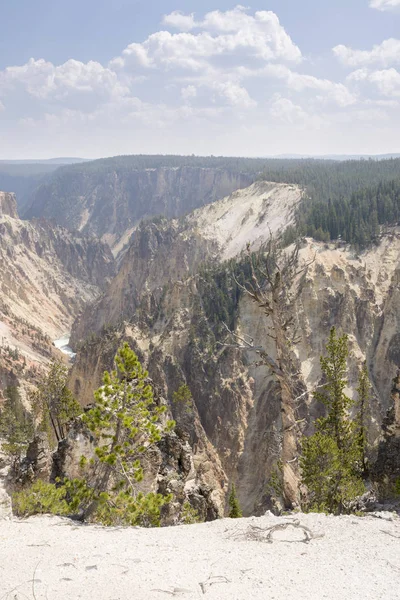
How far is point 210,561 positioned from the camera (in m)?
11.4

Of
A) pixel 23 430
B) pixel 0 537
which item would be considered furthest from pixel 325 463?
pixel 23 430

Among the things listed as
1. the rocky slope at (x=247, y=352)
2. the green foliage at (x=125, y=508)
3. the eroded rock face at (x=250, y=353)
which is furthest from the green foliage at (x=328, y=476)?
the eroded rock face at (x=250, y=353)

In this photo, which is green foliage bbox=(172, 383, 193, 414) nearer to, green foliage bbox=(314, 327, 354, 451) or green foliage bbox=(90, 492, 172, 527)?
green foliage bbox=(314, 327, 354, 451)

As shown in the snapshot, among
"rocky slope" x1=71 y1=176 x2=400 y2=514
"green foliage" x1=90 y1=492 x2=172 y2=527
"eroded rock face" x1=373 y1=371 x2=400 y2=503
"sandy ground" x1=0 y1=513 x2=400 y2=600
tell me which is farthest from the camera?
"rocky slope" x1=71 y1=176 x2=400 y2=514

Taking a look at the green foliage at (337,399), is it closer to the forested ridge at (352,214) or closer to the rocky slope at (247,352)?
Answer: the rocky slope at (247,352)

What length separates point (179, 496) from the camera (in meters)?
26.5

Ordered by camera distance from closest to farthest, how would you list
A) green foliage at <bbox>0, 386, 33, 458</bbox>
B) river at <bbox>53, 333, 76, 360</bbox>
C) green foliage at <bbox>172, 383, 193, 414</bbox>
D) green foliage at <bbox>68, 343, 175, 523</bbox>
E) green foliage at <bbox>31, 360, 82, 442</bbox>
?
green foliage at <bbox>68, 343, 175, 523</bbox> < green foliage at <bbox>31, 360, 82, 442</bbox> < green foliage at <bbox>0, 386, 33, 458</bbox> < green foliage at <bbox>172, 383, 193, 414</bbox> < river at <bbox>53, 333, 76, 360</bbox>

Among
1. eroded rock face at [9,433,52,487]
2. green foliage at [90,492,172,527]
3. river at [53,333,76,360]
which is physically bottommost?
river at [53,333,76,360]

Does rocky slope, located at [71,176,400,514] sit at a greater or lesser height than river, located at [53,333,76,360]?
greater

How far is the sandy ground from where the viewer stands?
9734mm

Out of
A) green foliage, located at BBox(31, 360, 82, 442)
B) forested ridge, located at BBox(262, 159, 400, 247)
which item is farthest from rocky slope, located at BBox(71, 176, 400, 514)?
green foliage, located at BBox(31, 360, 82, 442)

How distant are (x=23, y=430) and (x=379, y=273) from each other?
60998mm

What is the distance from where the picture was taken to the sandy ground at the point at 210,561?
9.73 metres

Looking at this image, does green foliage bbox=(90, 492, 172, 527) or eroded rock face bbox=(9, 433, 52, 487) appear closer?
green foliage bbox=(90, 492, 172, 527)
